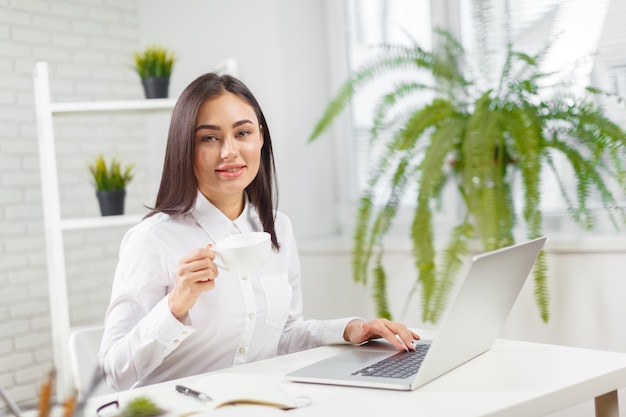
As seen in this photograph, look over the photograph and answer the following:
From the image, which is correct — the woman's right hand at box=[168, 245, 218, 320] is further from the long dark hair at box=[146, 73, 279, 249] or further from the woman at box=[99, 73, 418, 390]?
the long dark hair at box=[146, 73, 279, 249]

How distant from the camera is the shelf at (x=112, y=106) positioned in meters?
3.15

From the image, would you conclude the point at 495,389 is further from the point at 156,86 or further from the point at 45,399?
the point at 156,86

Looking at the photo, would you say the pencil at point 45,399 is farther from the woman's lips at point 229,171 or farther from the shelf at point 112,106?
the shelf at point 112,106

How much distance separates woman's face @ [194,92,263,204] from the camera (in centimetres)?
185

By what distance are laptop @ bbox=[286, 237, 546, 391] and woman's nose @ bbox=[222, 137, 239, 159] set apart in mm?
523

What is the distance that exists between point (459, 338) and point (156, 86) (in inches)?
87.7

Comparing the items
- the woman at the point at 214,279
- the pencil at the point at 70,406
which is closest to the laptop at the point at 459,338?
the woman at the point at 214,279

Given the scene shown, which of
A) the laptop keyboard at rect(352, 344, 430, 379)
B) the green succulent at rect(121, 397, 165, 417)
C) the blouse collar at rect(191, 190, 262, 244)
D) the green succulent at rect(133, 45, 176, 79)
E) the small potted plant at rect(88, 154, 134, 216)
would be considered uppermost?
the green succulent at rect(133, 45, 176, 79)

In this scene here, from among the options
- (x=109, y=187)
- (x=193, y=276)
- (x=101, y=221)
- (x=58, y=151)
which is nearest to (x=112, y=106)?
(x=109, y=187)

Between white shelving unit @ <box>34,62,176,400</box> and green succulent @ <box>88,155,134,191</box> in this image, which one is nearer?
white shelving unit @ <box>34,62,176,400</box>

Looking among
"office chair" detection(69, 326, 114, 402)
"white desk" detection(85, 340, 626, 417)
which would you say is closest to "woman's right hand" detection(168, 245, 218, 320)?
"white desk" detection(85, 340, 626, 417)

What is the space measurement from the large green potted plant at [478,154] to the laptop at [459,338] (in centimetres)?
107

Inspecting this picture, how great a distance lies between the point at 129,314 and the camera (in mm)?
1733

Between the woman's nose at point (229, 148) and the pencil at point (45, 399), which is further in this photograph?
the woman's nose at point (229, 148)
